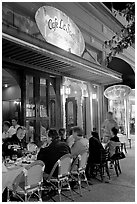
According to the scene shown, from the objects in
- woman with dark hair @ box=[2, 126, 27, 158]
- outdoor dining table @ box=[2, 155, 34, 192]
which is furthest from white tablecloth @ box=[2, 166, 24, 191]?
woman with dark hair @ box=[2, 126, 27, 158]

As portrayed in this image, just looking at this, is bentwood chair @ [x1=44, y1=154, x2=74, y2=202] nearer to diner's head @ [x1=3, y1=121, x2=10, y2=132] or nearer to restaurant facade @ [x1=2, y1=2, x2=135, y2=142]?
restaurant facade @ [x1=2, y1=2, x2=135, y2=142]

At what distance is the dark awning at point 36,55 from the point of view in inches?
167

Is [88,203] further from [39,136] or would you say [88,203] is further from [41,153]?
[39,136]

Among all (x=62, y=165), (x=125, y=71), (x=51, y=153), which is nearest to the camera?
(x=62, y=165)

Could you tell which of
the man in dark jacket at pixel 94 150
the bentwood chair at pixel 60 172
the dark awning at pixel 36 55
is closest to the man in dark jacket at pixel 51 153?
the bentwood chair at pixel 60 172

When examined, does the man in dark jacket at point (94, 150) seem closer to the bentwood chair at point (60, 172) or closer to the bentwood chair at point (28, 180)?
the bentwood chair at point (60, 172)

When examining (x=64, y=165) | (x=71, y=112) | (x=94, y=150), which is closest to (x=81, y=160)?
(x=64, y=165)

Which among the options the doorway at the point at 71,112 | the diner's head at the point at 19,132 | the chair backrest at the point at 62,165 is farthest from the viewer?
the doorway at the point at 71,112

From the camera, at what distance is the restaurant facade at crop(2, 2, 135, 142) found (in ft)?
17.2

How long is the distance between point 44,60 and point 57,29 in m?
1.00

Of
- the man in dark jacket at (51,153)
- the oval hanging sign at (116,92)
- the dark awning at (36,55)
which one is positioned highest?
the dark awning at (36,55)

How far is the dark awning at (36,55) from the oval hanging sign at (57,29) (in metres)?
0.58

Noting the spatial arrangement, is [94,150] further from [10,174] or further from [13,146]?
[10,174]

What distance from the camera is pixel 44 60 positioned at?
5.86 meters
